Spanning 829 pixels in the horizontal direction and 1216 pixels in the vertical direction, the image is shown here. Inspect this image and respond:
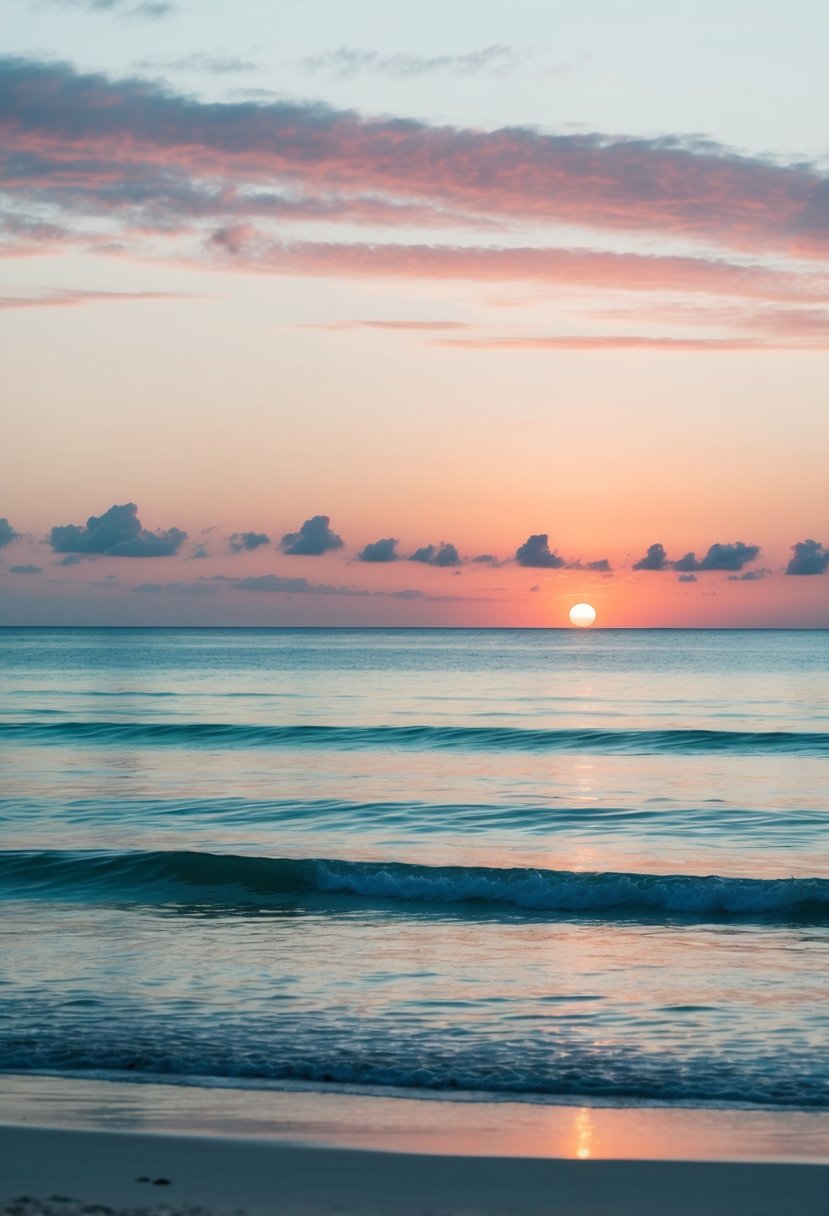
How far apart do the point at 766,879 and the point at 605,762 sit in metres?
17.3

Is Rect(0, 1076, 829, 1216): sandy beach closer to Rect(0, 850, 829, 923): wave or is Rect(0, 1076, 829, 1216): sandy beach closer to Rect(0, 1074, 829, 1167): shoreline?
Rect(0, 1074, 829, 1167): shoreline

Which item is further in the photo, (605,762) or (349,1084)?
(605,762)

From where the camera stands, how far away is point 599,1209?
278 inches

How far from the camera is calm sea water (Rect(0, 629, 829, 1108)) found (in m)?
10.1

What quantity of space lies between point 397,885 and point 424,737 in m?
25.2

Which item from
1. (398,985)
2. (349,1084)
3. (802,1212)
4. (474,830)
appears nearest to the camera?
(802,1212)

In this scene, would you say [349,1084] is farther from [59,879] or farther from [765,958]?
[59,879]

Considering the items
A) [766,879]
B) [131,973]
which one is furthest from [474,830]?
[131,973]

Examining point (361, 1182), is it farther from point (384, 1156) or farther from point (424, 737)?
point (424, 737)

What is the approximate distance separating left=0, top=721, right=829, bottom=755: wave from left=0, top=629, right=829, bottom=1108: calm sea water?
420 mm

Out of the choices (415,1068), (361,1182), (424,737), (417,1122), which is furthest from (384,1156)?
(424,737)

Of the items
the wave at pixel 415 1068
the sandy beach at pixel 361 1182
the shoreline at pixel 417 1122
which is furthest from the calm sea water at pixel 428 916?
the sandy beach at pixel 361 1182

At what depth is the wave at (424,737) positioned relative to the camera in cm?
4012

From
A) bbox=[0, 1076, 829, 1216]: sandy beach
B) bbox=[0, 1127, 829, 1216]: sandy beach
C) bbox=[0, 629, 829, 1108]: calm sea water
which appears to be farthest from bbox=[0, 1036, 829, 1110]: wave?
bbox=[0, 1127, 829, 1216]: sandy beach
